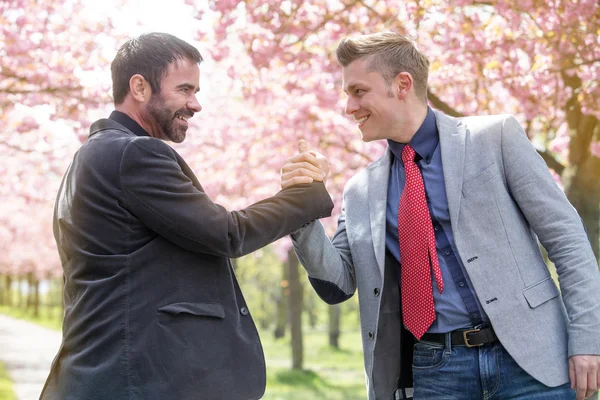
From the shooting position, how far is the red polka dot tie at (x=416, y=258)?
10.1 feet

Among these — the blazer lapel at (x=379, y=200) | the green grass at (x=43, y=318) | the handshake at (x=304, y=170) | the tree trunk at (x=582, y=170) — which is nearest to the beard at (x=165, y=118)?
the handshake at (x=304, y=170)

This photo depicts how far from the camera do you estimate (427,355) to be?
3143mm

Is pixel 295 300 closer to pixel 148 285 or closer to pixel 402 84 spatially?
pixel 402 84

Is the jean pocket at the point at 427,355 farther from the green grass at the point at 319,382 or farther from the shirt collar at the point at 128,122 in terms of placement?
the green grass at the point at 319,382

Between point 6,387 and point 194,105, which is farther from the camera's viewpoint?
point 6,387

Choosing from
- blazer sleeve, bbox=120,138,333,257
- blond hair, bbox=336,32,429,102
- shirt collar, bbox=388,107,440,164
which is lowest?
blazer sleeve, bbox=120,138,333,257

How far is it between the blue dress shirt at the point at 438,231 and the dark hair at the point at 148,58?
3.49 feet

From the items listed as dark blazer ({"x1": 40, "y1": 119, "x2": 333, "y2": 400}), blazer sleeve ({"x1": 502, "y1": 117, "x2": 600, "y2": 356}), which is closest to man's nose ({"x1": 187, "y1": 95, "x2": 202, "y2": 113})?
dark blazer ({"x1": 40, "y1": 119, "x2": 333, "y2": 400})

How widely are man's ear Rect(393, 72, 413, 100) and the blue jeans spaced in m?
1.06

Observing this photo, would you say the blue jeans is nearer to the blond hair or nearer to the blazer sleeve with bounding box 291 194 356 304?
the blazer sleeve with bounding box 291 194 356 304

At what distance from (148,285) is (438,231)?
1.23m

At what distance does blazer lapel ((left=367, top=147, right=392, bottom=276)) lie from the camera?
10.6ft

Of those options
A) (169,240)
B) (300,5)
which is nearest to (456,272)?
(169,240)

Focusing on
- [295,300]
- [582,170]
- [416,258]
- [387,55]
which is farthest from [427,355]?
[295,300]
